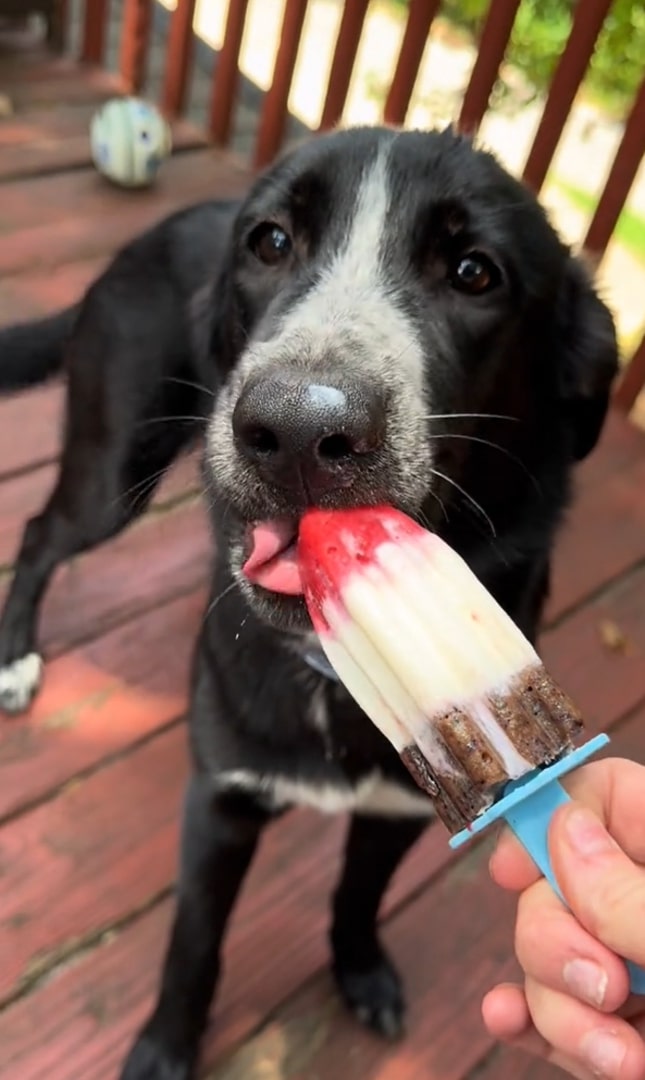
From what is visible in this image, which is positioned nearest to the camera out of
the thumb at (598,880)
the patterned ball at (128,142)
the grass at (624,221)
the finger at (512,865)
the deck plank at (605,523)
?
the thumb at (598,880)

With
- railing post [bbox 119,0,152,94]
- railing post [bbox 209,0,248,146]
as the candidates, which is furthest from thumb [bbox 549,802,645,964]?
railing post [bbox 119,0,152,94]

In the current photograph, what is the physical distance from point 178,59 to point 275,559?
2.50 meters

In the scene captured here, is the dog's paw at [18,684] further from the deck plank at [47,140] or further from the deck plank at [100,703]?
the deck plank at [47,140]

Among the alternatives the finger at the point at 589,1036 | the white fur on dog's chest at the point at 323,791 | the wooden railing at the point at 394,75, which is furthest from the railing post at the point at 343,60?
the finger at the point at 589,1036

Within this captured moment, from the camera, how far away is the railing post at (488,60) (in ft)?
8.36

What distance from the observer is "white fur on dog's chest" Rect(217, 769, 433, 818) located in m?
1.29

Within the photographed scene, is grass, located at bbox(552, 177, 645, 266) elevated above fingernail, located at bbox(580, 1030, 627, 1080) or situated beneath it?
situated beneath

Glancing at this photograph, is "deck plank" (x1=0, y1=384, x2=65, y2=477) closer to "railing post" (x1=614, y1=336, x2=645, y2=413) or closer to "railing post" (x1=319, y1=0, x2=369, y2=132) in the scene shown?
"railing post" (x1=319, y1=0, x2=369, y2=132)

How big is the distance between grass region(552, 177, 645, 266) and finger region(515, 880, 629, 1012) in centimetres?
326

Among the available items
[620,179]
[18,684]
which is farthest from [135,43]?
[18,684]

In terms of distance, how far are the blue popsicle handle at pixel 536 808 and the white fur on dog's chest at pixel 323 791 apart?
0.52 m

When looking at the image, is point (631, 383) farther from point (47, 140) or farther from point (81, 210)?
point (47, 140)

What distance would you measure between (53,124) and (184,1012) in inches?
94.3

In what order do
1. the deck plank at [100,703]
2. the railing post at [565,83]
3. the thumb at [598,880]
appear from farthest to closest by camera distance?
the railing post at [565,83] < the deck plank at [100,703] < the thumb at [598,880]
